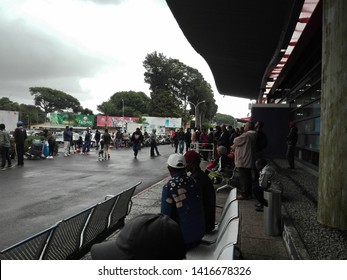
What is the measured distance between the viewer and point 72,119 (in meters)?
75.1

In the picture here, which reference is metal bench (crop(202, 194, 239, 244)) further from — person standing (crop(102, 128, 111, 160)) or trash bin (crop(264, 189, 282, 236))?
person standing (crop(102, 128, 111, 160))

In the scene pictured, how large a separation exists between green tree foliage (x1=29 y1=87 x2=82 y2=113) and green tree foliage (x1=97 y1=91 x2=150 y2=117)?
23.6m

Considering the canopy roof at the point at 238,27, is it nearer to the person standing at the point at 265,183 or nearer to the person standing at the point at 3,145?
the person standing at the point at 265,183

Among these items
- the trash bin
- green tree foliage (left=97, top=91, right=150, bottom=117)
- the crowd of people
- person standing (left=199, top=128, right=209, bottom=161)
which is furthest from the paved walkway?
green tree foliage (left=97, top=91, right=150, bottom=117)

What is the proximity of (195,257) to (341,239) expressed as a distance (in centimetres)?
202

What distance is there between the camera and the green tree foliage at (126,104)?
113m

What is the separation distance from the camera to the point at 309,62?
12195 millimetres

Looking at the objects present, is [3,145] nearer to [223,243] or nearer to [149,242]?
[223,243]

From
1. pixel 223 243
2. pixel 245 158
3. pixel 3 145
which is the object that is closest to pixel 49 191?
Answer: pixel 245 158

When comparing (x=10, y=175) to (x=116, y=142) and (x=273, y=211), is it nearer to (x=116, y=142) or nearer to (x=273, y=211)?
(x=273, y=211)

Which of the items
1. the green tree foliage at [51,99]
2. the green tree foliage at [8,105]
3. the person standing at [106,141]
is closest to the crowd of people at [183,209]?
the person standing at [106,141]

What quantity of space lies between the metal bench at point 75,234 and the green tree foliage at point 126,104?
108145mm
